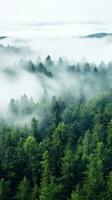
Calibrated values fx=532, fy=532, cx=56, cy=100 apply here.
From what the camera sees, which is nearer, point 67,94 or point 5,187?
point 5,187

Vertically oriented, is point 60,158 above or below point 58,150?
below

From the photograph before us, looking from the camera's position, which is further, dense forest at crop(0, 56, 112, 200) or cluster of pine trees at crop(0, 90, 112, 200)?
dense forest at crop(0, 56, 112, 200)

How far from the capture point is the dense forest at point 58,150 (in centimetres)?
9675

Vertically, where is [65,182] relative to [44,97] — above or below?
below

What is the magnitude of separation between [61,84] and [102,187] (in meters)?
108

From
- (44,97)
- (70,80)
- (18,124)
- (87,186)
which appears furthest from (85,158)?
(70,80)

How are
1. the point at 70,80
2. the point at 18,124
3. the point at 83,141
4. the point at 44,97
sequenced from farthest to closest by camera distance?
the point at 70,80 → the point at 44,97 → the point at 18,124 → the point at 83,141

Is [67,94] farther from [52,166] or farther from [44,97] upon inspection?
[52,166]

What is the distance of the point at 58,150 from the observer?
117m

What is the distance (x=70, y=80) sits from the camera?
7810 inches

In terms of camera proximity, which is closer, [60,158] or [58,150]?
[60,158]

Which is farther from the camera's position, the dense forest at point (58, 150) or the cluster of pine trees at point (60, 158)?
the dense forest at point (58, 150)

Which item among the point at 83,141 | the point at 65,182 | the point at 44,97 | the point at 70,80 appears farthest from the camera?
the point at 70,80

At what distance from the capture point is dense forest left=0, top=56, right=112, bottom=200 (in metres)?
96.8
